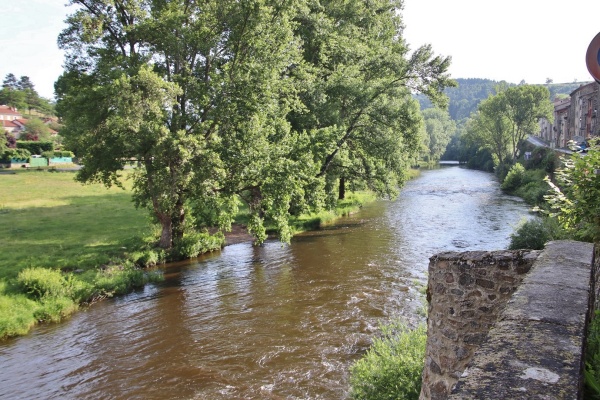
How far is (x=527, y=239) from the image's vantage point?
1586 centimetres

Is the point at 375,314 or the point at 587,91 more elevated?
the point at 587,91

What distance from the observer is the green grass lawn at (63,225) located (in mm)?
17797

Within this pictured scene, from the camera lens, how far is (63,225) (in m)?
24.0

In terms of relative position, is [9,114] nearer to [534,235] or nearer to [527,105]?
[527,105]

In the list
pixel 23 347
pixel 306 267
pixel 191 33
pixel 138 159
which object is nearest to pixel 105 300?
pixel 23 347

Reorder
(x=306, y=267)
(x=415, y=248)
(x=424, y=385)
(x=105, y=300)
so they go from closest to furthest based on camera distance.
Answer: (x=424, y=385) → (x=105, y=300) → (x=306, y=267) → (x=415, y=248)

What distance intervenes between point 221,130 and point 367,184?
45.2 feet

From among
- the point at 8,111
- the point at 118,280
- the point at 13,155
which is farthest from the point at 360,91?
the point at 8,111

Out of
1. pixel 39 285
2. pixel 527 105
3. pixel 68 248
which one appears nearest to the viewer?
pixel 39 285

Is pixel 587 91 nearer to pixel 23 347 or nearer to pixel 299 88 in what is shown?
pixel 299 88

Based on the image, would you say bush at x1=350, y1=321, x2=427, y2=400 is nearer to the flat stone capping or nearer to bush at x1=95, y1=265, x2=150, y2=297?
the flat stone capping

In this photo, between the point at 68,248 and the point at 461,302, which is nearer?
the point at 461,302

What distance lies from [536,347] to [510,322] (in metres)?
0.50

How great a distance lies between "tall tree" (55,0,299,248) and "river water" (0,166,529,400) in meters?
3.50
